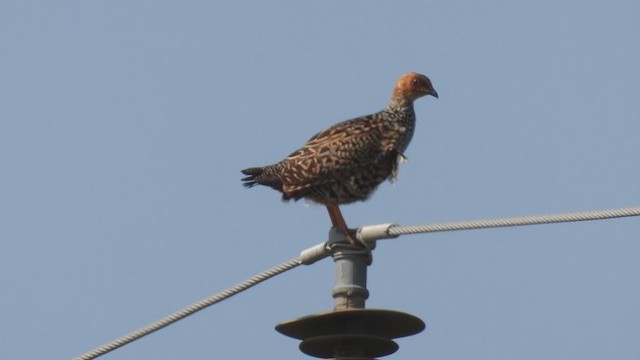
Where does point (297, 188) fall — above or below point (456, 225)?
above

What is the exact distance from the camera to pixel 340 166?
458 inches

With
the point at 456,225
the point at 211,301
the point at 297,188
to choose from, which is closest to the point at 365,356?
the point at 456,225

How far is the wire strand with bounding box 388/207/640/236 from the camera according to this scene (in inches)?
283

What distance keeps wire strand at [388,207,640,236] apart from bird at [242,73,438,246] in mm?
3136

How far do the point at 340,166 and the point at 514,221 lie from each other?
4196 mm

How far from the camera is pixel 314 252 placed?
27.7 feet

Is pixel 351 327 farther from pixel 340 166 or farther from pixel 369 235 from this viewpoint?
pixel 340 166

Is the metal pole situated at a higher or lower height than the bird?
lower

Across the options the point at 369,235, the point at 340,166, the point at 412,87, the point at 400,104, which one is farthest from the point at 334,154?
the point at 369,235

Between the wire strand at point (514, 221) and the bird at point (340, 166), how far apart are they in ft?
10.3

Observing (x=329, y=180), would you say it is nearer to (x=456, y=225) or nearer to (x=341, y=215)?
(x=341, y=215)

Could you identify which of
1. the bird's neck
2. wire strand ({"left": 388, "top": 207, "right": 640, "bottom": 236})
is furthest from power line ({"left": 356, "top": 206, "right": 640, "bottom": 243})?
the bird's neck

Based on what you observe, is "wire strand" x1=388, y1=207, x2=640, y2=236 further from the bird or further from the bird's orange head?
the bird's orange head

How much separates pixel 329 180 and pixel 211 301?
10.0 ft
